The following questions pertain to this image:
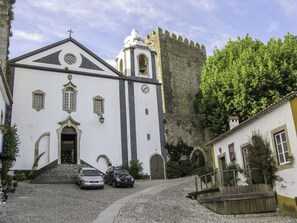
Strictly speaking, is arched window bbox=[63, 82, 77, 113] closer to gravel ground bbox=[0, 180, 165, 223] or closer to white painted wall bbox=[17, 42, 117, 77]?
white painted wall bbox=[17, 42, 117, 77]

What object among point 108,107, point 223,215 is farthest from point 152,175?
point 223,215

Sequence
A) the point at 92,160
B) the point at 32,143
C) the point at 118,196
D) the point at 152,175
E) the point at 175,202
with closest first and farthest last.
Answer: the point at 175,202
the point at 118,196
the point at 32,143
the point at 92,160
the point at 152,175

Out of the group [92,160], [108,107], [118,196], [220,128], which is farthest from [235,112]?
[118,196]

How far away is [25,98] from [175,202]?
49.5 ft

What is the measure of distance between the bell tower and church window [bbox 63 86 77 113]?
209 inches

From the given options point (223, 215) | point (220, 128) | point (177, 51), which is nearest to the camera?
point (223, 215)

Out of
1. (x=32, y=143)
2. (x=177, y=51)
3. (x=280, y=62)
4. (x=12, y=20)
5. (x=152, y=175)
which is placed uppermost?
(x=177, y=51)

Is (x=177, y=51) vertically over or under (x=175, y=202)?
over

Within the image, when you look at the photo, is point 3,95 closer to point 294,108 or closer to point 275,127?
point 275,127

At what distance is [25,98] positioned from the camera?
24406 millimetres

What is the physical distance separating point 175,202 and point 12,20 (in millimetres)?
18176

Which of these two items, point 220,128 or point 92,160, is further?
point 220,128

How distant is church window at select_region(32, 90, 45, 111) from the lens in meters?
24.6

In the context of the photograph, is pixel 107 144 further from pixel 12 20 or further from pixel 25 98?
pixel 12 20
